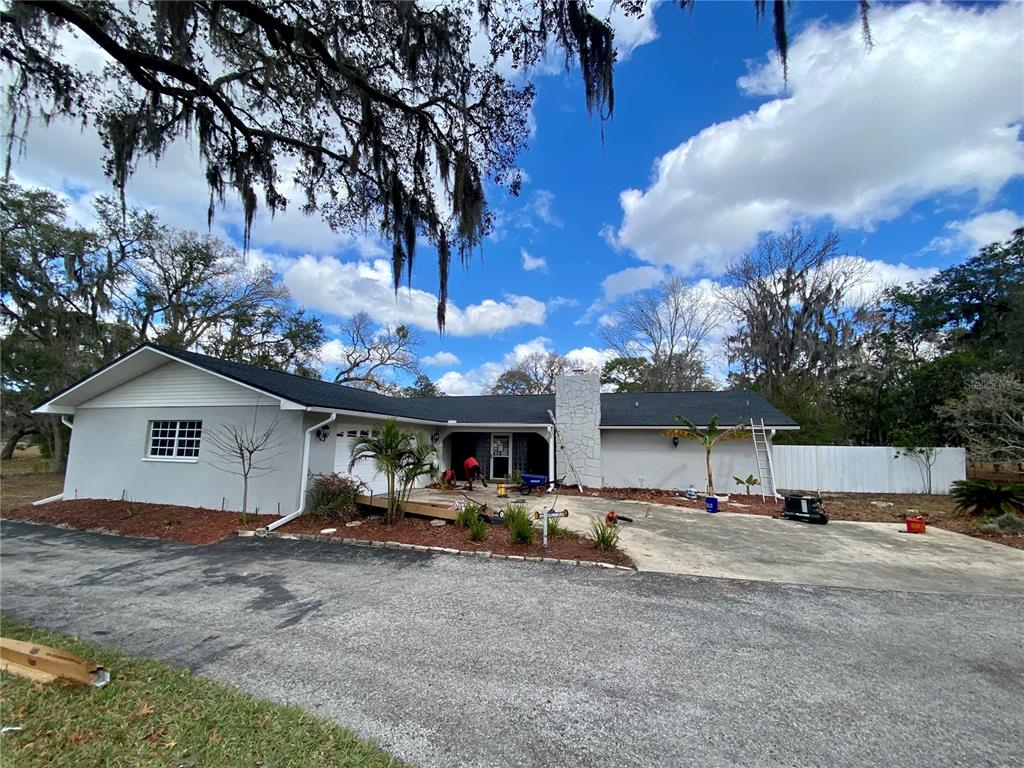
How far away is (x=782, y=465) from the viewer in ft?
45.6

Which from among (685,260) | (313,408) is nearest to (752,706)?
(313,408)

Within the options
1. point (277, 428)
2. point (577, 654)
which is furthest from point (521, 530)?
point (277, 428)

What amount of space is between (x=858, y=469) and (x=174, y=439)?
19964mm

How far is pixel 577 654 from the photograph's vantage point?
3.54 metres

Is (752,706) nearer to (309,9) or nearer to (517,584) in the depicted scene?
(517,584)

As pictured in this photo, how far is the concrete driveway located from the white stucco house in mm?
4375

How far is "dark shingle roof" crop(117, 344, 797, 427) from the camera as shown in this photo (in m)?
10.3

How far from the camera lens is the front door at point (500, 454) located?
53.9 feet

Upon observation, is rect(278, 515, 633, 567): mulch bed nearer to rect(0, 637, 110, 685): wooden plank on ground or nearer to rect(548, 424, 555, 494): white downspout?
rect(0, 637, 110, 685): wooden plank on ground

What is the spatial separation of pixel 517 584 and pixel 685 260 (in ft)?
66.7

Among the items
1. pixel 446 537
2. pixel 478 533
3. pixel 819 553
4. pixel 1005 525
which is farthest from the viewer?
pixel 1005 525

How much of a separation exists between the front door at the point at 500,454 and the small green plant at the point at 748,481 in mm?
7895

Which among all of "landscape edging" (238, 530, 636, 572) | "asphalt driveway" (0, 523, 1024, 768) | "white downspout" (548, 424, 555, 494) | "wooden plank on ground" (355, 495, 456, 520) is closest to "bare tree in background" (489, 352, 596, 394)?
"white downspout" (548, 424, 555, 494)

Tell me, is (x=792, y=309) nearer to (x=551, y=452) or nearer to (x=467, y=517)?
(x=551, y=452)
